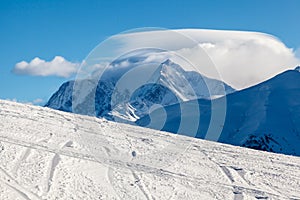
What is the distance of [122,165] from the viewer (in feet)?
102

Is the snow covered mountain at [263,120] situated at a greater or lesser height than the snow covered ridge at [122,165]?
lesser

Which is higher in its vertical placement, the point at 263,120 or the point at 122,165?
the point at 122,165

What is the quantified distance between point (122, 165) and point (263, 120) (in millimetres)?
132646

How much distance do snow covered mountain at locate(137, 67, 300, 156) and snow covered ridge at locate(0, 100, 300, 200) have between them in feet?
294

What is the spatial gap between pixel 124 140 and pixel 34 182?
14203 mm

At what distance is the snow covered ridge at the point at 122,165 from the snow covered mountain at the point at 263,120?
294 feet

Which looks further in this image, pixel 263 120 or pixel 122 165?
pixel 263 120

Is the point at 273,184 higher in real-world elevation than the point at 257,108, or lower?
higher

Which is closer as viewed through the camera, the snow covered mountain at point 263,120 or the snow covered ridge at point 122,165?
the snow covered ridge at point 122,165

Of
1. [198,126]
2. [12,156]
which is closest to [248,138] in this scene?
[198,126]

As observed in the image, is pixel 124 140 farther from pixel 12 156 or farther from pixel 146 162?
pixel 12 156

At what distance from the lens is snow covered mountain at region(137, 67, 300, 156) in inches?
5305

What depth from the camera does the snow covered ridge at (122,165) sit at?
Result: 25.9 m

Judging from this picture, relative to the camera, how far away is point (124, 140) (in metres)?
39.2
